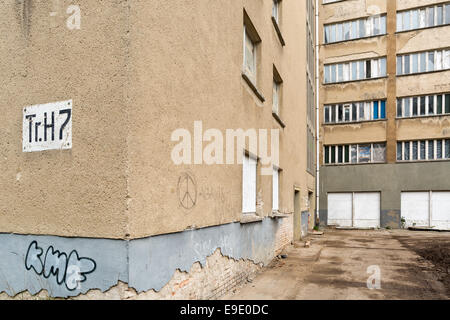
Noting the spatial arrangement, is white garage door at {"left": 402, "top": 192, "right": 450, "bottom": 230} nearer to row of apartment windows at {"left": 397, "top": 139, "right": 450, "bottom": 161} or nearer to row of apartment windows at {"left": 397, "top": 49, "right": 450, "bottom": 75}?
row of apartment windows at {"left": 397, "top": 139, "right": 450, "bottom": 161}

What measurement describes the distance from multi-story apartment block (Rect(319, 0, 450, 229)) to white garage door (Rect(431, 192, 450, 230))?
0.17ft

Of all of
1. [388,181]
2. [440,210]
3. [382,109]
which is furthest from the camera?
[382,109]

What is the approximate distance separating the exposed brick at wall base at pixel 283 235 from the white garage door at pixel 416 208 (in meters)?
12.7

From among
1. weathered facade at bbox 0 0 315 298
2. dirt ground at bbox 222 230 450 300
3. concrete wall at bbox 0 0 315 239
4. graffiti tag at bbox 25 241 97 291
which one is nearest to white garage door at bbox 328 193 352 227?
dirt ground at bbox 222 230 450 300

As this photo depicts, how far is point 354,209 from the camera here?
2258 centimetres

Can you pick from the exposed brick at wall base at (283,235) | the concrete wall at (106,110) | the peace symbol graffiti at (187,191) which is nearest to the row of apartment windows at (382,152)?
the exposed brick at wall base at (283,235)

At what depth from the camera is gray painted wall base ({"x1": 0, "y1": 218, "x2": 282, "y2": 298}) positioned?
3.19m

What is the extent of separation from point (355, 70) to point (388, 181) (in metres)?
7.87

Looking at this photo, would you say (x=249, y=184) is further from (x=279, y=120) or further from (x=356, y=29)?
(x=356, y=29)

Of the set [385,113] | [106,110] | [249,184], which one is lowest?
[249,184]

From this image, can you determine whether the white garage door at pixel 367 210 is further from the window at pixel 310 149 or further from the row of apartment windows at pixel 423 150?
the window at pixel 310 149

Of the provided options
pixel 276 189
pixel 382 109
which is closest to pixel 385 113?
pixel 382 109

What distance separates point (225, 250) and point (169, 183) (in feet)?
7.30
